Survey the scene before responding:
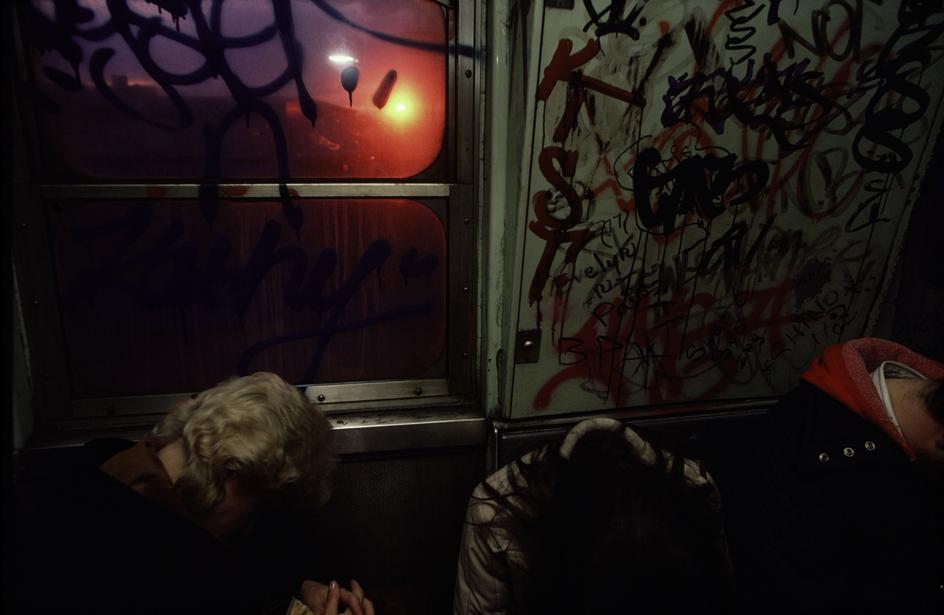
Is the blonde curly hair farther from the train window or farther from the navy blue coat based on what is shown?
the navy blue coat

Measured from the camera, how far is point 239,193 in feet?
6.14

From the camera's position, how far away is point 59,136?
1750 millimetres

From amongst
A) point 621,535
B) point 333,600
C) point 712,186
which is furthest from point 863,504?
point 333,600

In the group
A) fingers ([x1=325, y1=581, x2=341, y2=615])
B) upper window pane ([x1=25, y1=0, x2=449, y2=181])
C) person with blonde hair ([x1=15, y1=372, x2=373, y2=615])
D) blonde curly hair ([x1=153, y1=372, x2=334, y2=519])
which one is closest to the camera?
person with blonde hair ([x1=15, y1=372, x2=373, y2=615])

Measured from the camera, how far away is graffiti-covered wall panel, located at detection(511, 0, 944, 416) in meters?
1.73

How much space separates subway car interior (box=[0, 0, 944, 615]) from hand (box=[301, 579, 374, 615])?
15 centimetres

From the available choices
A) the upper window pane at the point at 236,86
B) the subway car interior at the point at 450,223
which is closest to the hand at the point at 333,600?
the subway car interior at the point at 450,223

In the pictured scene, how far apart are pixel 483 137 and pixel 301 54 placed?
0.70 metres

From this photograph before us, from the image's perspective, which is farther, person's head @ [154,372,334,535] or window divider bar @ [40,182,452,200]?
window divider bar @ [40,182,452,200]

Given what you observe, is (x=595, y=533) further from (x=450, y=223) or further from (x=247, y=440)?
(x=450, y=223)

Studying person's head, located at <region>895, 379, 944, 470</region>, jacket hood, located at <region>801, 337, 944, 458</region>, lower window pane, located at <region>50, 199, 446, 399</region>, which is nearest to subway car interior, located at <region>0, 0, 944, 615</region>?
lower window pane, located at <region>50, 199, 446, 399</region>

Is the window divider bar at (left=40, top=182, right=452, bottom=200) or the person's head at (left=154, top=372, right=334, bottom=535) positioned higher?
the window divider bar at (left=40, top=182, right=452, bottom=200)

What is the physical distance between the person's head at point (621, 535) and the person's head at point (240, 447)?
2.26ft

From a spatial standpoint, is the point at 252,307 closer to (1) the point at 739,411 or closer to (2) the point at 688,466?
(2) the point at 688,466
